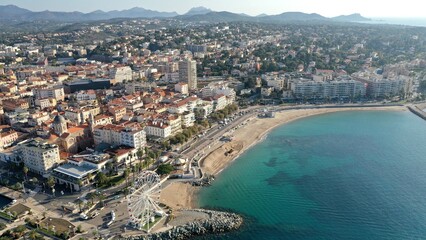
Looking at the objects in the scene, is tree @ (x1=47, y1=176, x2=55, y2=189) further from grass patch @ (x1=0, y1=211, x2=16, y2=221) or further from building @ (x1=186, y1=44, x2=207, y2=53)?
building @ (x1=186, y1=44, x2=207, y2=53)

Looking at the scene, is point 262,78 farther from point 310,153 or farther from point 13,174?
point 13,174

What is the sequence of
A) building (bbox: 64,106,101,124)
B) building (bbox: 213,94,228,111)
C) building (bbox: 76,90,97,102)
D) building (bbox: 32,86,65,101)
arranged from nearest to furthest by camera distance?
building (bbox: 64,106,101,124) → building (bbox: 213,94,228,111) → building (bbox: 32,86,65,101) → building (bbox: 76,90,97,102)

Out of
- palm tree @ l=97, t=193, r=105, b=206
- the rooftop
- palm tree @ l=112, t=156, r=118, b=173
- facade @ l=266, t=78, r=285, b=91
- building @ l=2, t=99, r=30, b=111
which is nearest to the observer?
palm tree @ l=97, t=193, r=105, b=206

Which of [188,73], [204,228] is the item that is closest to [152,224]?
[204,228]

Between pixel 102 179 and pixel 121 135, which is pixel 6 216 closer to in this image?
pixel 102 179

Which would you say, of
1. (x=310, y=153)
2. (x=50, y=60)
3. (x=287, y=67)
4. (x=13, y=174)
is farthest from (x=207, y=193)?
(x=50, y=60)

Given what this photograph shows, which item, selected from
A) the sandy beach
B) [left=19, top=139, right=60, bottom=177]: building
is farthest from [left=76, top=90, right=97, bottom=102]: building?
the sandy beach
